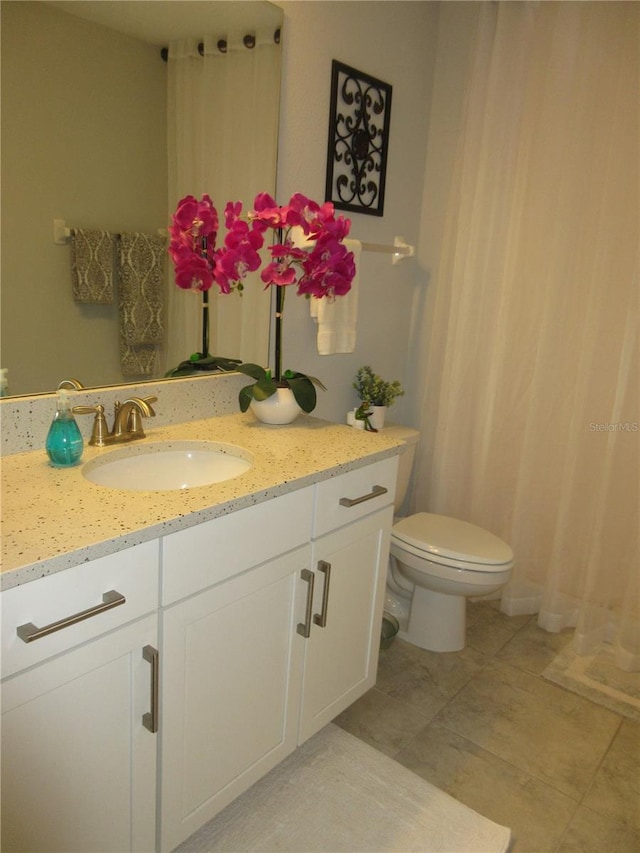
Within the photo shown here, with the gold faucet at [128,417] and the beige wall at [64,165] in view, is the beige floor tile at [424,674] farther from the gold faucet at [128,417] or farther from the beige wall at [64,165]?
the beige wall at [64,165]

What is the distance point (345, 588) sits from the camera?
1634 mm

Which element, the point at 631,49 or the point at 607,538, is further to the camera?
the point at 607,538

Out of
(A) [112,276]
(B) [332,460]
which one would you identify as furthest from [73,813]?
(A) [112,276]

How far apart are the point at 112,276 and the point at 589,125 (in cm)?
169

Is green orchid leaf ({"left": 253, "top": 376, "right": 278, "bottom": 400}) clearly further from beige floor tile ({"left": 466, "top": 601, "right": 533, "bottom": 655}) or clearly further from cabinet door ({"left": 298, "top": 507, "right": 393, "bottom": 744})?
beige floor tile ({"left": 466, "top": 601, "right": 533, "bottom": 655})

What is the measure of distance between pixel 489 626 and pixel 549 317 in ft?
4.00

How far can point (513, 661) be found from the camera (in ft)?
7.49

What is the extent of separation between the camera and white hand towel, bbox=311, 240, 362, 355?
2.08 meters

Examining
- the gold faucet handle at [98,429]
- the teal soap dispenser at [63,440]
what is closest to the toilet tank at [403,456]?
the gold faucet handle at [98,429]

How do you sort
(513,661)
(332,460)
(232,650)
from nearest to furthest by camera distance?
(232,650) → (332,460) → (513,661)

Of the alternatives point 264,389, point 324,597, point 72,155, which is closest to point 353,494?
point 324,597

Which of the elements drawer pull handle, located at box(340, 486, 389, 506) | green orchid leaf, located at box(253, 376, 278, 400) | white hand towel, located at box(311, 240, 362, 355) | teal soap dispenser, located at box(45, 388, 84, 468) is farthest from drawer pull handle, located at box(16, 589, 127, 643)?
white hand towel, located at box(311, 240, 362, 355)

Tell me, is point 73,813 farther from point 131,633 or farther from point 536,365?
point 536,365

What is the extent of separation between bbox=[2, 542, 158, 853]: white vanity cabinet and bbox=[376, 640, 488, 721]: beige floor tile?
1.05 meters
